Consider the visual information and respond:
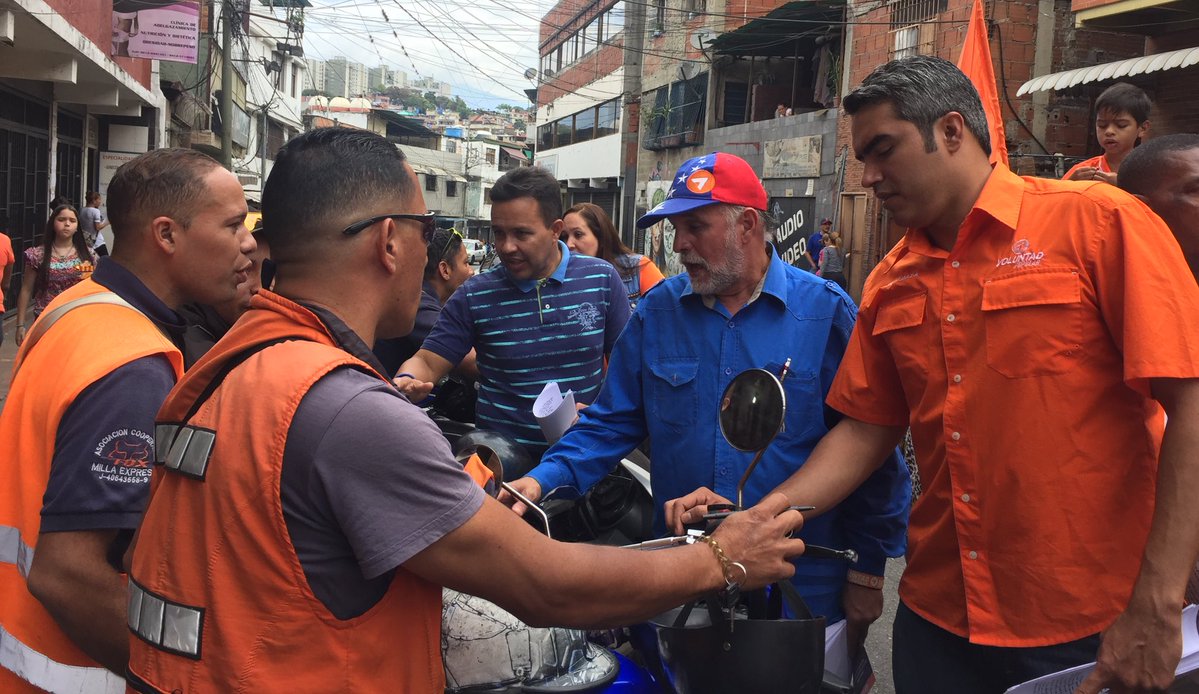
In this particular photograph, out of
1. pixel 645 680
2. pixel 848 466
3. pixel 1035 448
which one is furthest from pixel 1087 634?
pixel 645 680

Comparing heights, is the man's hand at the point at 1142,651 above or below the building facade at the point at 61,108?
below

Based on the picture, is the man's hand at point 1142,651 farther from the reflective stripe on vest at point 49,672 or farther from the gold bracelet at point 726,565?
the reflective stripe on vest at point 49,672

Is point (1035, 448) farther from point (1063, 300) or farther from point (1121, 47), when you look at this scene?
point (1121, 47)

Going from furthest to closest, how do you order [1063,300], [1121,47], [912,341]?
[1121,47], [912,341], [1063,300]

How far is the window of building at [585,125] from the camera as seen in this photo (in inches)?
1654

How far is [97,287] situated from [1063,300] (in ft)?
7.26

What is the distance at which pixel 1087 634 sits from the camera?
2.08 metres

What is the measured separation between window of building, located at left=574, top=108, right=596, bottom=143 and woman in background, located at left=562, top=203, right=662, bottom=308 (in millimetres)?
35667

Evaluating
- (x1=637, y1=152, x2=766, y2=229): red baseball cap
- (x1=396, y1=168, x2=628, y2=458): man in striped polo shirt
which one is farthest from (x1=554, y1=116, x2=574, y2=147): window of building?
(x1=637, y1=152, x2=766, y2=229): red baseball cap

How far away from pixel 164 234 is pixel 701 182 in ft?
4.91

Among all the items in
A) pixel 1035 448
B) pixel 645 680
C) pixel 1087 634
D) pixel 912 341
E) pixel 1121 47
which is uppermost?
pixel 1121 47

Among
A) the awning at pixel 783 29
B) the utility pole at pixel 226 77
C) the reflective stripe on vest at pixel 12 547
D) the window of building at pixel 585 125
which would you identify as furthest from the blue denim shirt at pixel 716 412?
the window of building at pixel 585 125

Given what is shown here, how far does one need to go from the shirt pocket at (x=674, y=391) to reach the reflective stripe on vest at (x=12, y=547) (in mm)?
1674

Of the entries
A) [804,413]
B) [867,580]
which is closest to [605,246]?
[804,413]
